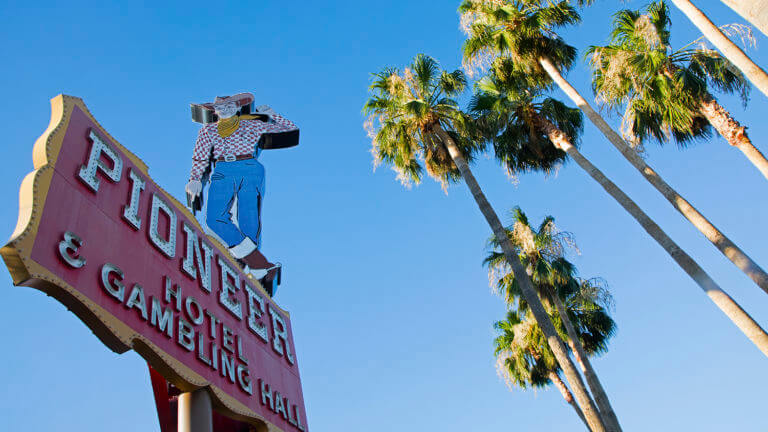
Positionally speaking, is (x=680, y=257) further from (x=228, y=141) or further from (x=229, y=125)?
(x=229, y=125)

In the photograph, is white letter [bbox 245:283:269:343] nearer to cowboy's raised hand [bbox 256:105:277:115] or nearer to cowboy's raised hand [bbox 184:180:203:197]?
cowboy's raised hand [bbox 184:180:203:197]

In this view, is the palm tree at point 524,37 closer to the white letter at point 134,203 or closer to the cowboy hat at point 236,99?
the cowboy hat at point 236,99

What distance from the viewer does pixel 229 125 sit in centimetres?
1349

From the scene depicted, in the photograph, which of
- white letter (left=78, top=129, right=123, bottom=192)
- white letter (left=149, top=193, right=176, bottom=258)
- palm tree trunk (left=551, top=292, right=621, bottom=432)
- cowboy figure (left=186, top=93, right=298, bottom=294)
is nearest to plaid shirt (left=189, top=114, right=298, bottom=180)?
cowboy figure (left=186, top=93, right=298, bottom=294)

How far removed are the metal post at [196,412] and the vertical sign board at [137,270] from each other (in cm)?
14

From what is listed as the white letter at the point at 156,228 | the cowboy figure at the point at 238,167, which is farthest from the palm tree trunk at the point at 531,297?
the white letter at the point at 156,228

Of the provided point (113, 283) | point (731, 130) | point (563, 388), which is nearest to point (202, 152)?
point (113, 283)

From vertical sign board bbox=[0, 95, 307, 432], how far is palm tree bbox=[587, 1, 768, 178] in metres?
9.71

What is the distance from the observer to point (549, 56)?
54.9 ft

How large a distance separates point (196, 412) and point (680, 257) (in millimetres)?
9325

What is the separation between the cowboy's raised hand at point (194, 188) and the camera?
39.9 ft

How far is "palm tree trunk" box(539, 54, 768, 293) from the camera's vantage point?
35.8 ft

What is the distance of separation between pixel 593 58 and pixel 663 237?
16.2ft

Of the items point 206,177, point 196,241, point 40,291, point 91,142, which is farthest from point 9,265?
point 206,177
